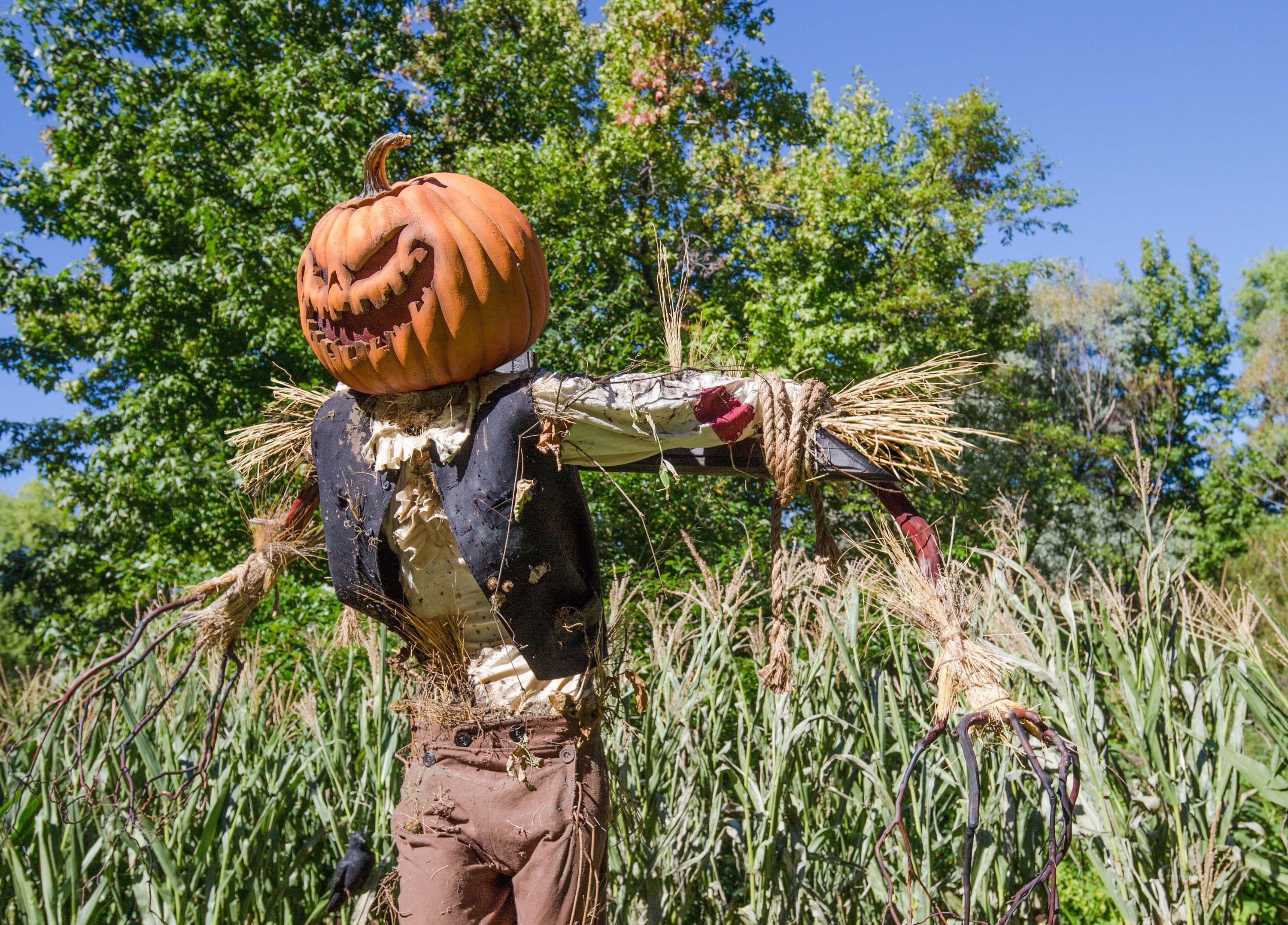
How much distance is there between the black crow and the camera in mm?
2186

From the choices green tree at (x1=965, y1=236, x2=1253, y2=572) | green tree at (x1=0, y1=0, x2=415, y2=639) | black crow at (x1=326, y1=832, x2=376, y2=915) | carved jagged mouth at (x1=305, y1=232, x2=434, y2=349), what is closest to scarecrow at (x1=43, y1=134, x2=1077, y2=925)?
carved jagged mouth at (x1=305, y1=232, x2=434, y2=349)

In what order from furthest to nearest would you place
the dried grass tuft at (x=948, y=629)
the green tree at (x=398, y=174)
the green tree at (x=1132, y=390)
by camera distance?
1. the green tree at (x=1132, y=390)
2. the green tree at (x=398, y=174)
3. the dried grass tuft at (x=948, y=629)

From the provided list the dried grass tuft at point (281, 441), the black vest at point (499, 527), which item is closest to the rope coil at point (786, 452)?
the black vest at point (499, 527)

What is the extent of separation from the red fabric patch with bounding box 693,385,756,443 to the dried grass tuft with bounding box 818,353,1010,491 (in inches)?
5.0

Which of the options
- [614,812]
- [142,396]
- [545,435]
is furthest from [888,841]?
[142,396]

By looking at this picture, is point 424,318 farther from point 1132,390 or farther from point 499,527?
point 1132,390

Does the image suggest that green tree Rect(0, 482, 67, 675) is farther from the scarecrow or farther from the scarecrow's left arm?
the scarecrow's left arm

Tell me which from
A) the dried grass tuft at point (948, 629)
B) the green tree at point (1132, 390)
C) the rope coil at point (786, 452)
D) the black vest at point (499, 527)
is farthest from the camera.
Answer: the green tree at point (1132, 390)

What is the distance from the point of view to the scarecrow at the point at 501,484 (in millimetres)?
1656

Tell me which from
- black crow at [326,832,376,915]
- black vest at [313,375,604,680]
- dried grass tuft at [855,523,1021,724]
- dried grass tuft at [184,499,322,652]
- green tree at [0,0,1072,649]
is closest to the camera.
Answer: dried grass tuft at [855,523,1021,724]

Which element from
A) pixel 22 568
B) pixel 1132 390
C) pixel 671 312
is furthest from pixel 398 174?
pixel 1132 390

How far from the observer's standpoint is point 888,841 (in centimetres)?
257

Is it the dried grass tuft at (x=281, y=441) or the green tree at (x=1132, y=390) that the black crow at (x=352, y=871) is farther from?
the green tree at (x=1132, y=390)

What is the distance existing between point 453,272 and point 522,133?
7.88 m
